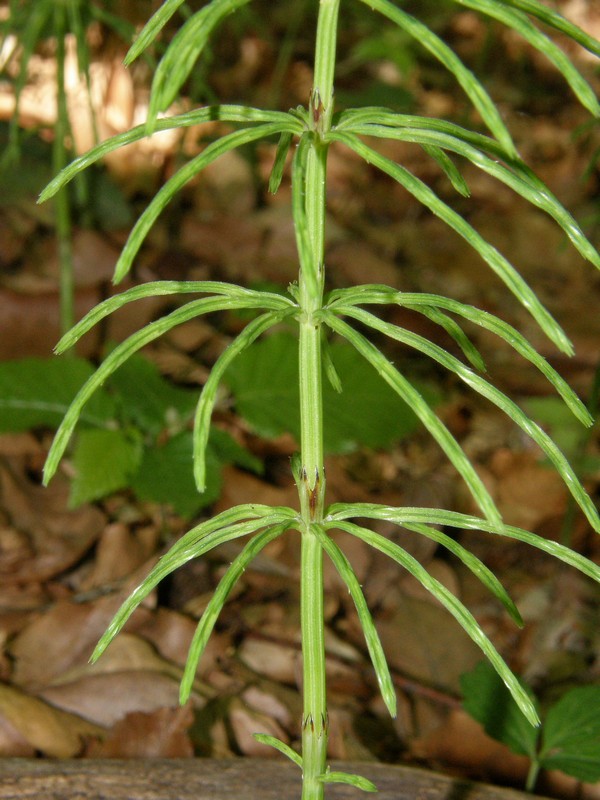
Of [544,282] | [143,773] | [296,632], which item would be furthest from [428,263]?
[143,773]

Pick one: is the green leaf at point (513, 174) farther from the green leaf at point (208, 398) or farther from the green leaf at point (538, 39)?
the green leaf at point (208, 398)

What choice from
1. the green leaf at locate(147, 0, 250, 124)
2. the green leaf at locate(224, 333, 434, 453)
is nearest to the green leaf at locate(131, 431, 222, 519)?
the green leaf at locate(224, 333, 434, 453)

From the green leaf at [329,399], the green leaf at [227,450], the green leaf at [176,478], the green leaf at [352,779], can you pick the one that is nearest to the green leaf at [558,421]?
the green leaf at [329,399]

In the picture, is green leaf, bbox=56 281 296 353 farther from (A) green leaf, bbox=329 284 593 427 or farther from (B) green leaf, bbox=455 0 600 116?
(B) green leaf, bbox=455 0 600 116

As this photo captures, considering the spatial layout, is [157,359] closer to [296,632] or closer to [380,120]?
[296,632]

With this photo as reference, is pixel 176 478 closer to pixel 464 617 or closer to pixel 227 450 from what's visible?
pixel 227 450

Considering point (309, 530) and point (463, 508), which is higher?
point (463, 508)
